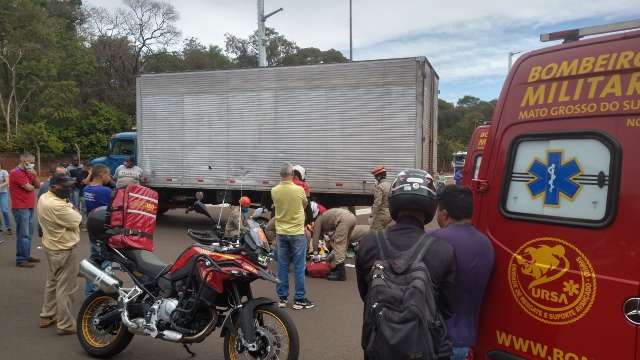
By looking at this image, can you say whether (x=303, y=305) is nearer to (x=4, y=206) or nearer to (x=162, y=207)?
(x=4, y=206)

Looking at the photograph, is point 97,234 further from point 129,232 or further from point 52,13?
point 52,13

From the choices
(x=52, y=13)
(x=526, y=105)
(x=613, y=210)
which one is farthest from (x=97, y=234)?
(x=52, y=13)

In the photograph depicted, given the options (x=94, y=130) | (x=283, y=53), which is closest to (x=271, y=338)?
(x=94, y=130)

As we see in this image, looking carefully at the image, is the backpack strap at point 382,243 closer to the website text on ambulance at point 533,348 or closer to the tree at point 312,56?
the website text on ambulance at point 533,348

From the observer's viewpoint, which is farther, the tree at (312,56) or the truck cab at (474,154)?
the tree at (312,56)

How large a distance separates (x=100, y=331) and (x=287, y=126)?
297 inches

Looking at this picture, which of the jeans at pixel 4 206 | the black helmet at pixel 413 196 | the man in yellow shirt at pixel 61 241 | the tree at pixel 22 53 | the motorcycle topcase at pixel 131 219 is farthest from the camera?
the tree at pixel 22 53

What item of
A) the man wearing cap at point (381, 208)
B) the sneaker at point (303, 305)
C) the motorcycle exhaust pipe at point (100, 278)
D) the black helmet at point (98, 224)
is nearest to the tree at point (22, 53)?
the man wearing cap at point (381, 208)

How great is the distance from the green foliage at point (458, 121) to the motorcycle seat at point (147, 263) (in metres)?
37.9

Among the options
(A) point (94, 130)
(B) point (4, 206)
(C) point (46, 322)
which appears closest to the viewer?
(C) point (46, 322)

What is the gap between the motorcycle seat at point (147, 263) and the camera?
15.4ft

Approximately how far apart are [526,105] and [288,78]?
30.8 ft

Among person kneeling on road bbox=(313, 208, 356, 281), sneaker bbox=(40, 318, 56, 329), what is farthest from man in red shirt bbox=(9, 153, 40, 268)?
person kneeling on road bbox=(313, 208, 356, 281)

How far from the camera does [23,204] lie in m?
8.55
